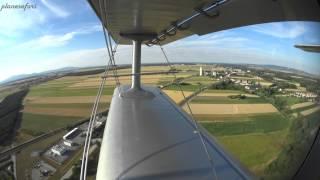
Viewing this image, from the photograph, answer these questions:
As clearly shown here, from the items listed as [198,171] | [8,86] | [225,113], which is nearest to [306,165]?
[225,113]

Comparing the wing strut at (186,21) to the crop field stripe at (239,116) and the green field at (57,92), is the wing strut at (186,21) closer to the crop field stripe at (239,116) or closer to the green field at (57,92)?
the crop field stripe at (239,116)

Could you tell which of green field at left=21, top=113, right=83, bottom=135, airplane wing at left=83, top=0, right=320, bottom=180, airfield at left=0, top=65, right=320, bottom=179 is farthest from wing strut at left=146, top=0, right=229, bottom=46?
green field at left=21, top=113, right=83, bottom=135

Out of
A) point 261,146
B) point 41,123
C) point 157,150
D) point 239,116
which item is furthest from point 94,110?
point 261,146

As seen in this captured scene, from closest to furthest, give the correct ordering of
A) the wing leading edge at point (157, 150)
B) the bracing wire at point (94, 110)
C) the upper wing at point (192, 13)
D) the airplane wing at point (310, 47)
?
the upper wing at point (192, 13), the airplane wing at point (310, 47), the bracing wire at point (94, 110), the wing leading edge at point (157, 150)

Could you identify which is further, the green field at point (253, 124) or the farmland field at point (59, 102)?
the farmland field at point (59, 102)

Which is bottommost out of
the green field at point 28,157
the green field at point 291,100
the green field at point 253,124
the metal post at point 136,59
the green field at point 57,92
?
the green field at point 28,157

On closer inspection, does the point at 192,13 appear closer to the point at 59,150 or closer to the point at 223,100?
the point at 223,100

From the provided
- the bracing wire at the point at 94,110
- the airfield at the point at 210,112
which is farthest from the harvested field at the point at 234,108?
the bracing wire at the point at 94,110

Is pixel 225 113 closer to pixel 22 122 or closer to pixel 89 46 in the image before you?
pixel 89 46
